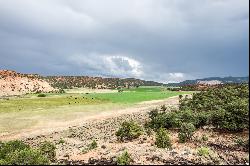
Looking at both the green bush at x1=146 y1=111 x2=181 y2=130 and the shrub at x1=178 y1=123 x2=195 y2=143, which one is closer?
the shrub at x1=178 y1=123 x2=195 y2=143

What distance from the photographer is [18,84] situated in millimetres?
155250

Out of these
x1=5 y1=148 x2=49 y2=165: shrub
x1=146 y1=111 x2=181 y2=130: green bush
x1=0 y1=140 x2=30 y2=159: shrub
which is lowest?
Result: x1=0 y1=140 x2=30 y2=159: shrub

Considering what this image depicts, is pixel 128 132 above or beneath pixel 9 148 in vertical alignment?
above

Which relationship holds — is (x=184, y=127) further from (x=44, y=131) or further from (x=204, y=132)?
(x=44, y=131)

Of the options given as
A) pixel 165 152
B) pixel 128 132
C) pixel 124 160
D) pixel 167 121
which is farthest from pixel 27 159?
pixel 167 121

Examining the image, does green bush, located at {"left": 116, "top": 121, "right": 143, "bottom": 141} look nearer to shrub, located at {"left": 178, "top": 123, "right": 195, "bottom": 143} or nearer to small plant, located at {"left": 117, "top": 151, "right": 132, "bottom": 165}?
shrub, located at {"left": 178, "top": 123, "right": 195, "bottom": 143}

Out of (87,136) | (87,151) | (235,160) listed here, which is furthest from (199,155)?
(87,136)

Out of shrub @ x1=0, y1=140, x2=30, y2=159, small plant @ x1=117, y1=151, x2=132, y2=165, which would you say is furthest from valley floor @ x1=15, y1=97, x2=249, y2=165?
shrub @ x1=0, y1=140, x2=30, y2=159

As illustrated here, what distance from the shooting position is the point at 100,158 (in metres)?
27.7

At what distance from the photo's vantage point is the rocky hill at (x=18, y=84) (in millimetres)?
145750

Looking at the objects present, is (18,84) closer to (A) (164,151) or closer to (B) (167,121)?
(B) (167,121)

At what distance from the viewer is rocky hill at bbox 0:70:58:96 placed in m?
146

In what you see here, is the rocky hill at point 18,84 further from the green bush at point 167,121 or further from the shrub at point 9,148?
the shrub at point 9,148

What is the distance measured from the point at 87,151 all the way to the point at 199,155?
840 cm
